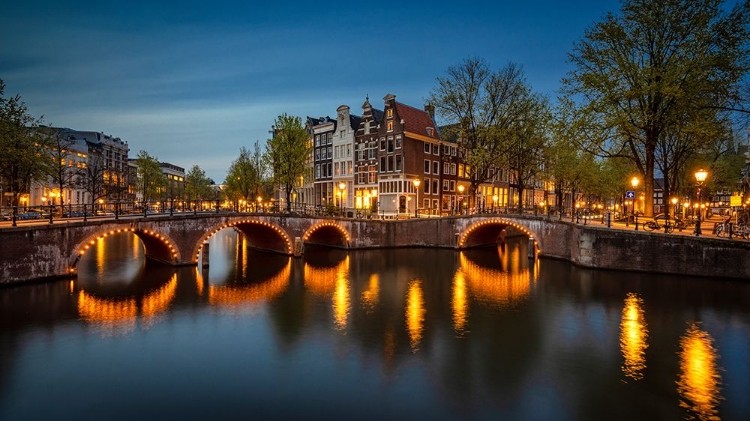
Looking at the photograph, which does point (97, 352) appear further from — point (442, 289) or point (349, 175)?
point (349, 175)

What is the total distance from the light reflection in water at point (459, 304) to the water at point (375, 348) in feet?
0.65

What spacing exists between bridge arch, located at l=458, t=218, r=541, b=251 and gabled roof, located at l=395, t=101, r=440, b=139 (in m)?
17.3

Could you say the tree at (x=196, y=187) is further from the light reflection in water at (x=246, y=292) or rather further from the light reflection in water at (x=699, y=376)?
the light reflection in water at (x=699, y=376)

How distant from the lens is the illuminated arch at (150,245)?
2673 centimetres

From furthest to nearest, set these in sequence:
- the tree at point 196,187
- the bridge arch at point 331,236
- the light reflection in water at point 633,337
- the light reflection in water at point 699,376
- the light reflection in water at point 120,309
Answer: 1. the tree at point 196,187
2. the bridge arch at point 331,236
3. the light reflection in water at point 120,309
4. the light reflection in water at point 633,337
5. the light reflection in water at point 699,376

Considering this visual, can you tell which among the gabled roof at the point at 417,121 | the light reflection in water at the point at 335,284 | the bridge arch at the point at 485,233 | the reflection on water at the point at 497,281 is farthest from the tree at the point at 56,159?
the bridge arch at the point at 485,233

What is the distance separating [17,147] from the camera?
39688 mm

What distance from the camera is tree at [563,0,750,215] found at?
95.6 feet

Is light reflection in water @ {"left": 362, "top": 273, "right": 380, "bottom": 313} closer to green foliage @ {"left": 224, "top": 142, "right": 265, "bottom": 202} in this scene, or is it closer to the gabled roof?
the gabled roof

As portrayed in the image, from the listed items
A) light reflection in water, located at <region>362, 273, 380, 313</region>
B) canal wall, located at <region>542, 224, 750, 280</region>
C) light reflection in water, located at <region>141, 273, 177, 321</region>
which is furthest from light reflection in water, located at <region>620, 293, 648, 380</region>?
light reflection in water, located at <region>141, 273, 177, 321</region>

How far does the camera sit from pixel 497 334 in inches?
706

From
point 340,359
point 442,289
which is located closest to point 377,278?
point 442,289

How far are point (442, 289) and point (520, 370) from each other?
42.0ft

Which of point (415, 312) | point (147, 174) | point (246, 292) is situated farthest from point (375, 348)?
point (147, 174)
